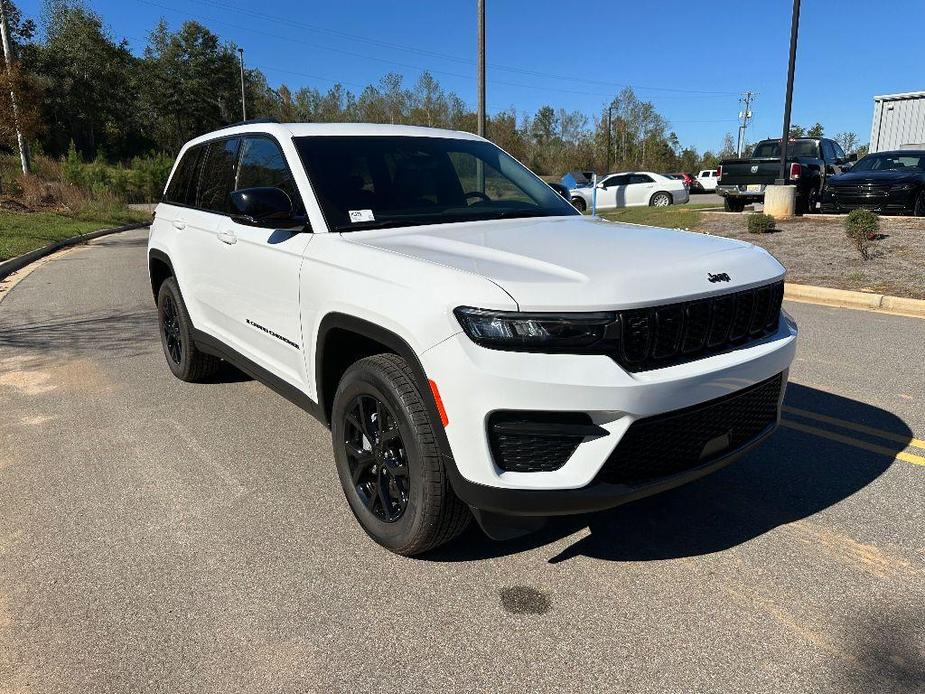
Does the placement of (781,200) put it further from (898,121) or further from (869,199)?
(898,121)

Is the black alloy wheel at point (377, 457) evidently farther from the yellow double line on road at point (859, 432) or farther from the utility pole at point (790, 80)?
the utility pole at point (790, 80)

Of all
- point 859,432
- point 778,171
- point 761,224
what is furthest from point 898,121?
point 859,432

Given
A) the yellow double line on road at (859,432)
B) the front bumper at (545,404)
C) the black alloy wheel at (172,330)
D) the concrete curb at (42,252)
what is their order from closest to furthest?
the front bumper at (545,404), the yellow double line on road at (859,432), the black alloy wheel at (172,330), the concrete curb at (42,252)

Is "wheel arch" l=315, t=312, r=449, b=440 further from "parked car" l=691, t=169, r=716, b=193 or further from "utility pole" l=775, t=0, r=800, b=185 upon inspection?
"parked car" l=691, t=169, r=716, b=193

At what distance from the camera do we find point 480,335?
7.79 ft

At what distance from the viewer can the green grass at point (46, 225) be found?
14.8 meters

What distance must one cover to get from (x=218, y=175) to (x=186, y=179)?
2.28ft

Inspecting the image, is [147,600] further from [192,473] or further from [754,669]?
[754,669]

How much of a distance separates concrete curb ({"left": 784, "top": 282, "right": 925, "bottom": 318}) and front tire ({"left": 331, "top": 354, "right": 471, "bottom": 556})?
7.51m

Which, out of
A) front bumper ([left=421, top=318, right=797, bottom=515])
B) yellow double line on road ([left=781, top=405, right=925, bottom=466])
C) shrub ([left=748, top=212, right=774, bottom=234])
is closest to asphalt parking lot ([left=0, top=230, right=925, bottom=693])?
yellow double line on road ([left=781, top=405, right=925, bottom=466])

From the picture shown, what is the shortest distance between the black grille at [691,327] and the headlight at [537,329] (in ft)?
0.34

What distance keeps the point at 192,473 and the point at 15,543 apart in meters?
0.93

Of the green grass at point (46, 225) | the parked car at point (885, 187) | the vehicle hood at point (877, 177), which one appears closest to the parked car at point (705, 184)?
the parked car at point (885, 187)

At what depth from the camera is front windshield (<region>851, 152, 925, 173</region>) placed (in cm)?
1489
